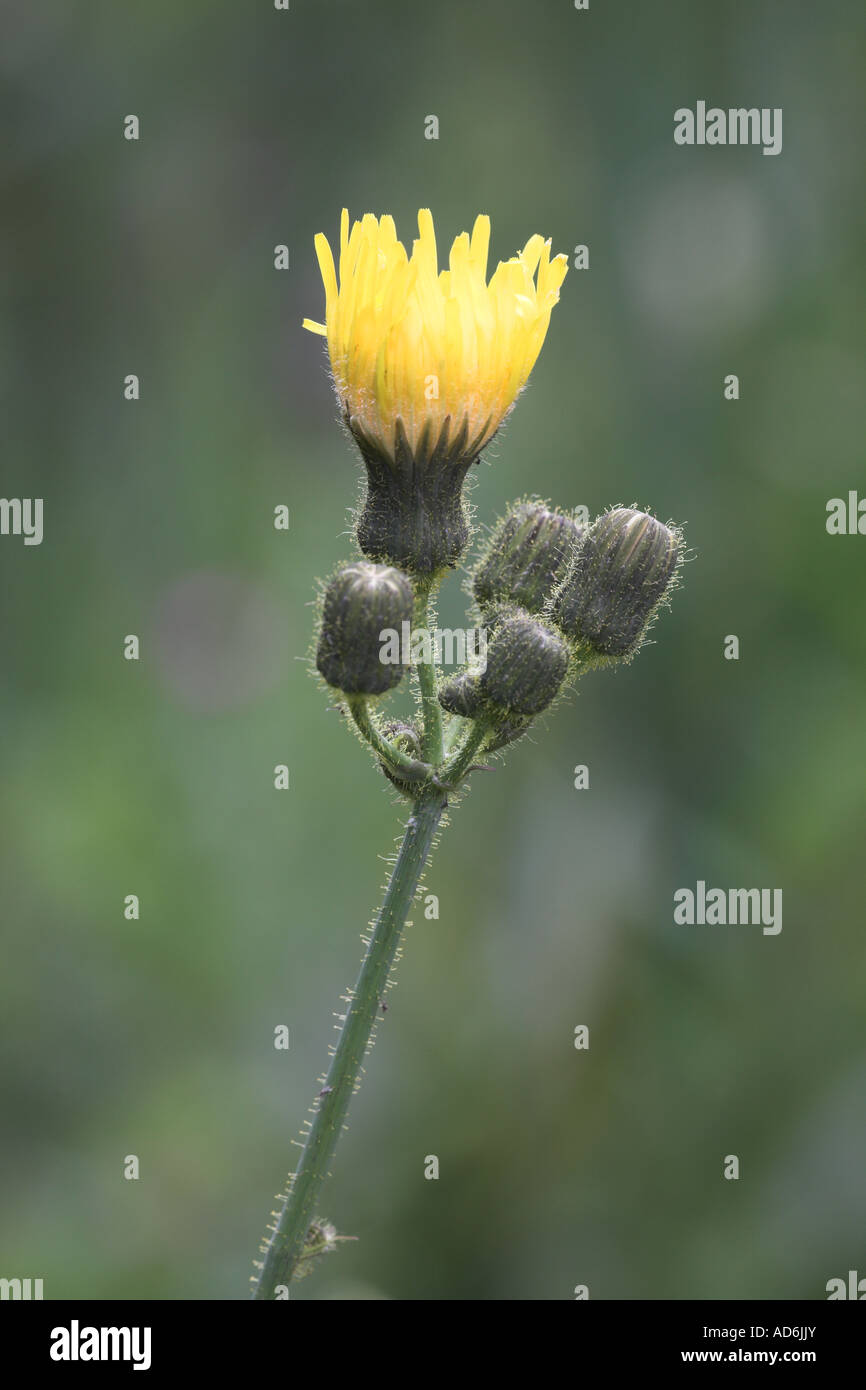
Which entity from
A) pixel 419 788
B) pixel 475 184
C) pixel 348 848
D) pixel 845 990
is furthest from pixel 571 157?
pixel 419 788

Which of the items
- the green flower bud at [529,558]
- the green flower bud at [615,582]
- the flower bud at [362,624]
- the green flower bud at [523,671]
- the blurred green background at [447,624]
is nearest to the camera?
the flower bud at [362,624]

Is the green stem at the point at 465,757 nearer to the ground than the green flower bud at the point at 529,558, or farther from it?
nearer to the ground

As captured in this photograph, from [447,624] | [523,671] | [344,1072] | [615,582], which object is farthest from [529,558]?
[447,624]

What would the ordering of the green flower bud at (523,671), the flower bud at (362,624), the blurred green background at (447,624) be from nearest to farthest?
the flower bud at (362,624) < the green flower bud at (523,671) < the blurred green background at (447,624)

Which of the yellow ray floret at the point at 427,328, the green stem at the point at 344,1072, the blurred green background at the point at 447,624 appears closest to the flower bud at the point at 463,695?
→ the green stem at the point at 344,1072

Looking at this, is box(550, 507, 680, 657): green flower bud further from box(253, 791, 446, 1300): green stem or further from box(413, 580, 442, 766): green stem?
box(253, 791, 446, 1300): green stem

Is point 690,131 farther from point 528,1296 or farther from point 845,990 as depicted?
point 528,1296

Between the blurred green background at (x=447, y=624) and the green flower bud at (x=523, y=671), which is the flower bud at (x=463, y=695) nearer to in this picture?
the green flower bud at (x=523, y=671)

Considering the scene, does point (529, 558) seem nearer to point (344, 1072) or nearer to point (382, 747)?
point (382, 747)
